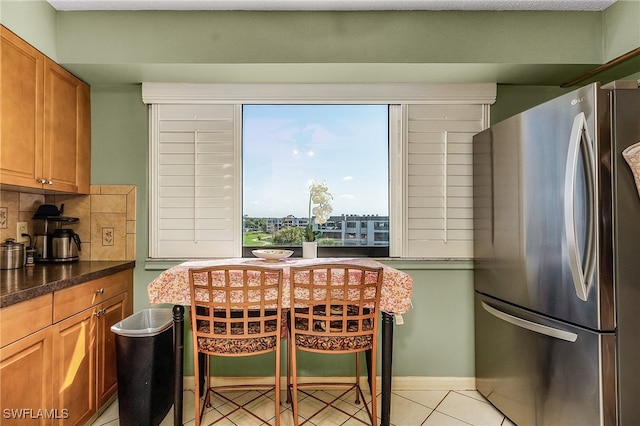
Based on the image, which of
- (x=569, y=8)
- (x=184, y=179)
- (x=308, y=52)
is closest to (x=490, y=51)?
(x=569, y=8)

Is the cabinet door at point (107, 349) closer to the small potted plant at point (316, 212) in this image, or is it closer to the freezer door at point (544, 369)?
the small potted plant at point (316, 212)

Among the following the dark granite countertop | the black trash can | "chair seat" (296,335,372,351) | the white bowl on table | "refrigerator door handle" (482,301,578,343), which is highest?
the white bowl on table

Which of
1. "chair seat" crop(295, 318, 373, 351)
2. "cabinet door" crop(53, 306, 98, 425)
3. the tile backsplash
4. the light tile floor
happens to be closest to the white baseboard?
the light tile floor

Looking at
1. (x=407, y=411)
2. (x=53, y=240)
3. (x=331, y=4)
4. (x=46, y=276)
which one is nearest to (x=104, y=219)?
(x=53, y=240)

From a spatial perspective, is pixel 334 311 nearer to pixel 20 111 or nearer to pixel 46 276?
pixel 46 276

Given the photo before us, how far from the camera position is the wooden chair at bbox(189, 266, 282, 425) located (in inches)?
72.2

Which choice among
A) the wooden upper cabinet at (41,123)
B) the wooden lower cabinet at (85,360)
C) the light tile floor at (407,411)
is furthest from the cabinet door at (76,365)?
the wooden upper cabinet at (41,123)

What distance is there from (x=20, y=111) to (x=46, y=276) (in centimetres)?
90

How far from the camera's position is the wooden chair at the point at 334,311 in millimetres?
1871

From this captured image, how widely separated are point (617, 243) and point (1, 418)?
8.97ft

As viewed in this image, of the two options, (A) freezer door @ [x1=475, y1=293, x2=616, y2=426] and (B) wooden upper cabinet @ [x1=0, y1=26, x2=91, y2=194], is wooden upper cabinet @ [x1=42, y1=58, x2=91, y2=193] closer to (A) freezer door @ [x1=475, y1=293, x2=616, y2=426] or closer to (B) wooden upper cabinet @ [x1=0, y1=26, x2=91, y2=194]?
(B) wooden upper cabinet @ [x1=0, y1=26, x2=91, y2=194]

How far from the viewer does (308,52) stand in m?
2.21

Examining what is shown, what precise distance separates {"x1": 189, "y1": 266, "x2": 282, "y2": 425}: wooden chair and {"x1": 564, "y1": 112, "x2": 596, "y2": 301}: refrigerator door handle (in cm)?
140

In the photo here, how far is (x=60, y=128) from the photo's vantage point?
2.30 metres
